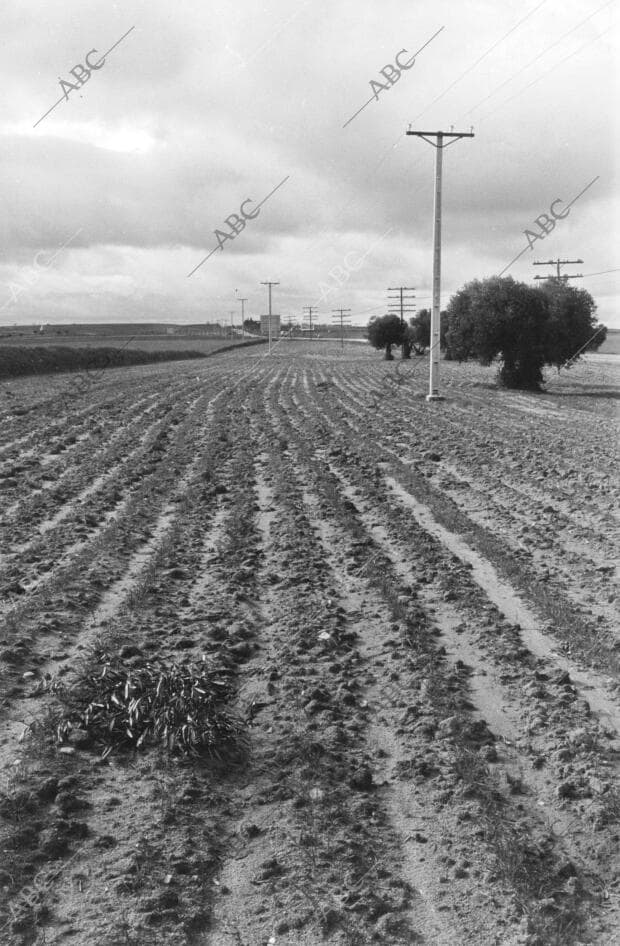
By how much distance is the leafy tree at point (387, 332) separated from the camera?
72000 millimetres

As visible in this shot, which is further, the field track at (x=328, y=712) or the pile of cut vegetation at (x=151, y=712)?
the pile of cut vegetation at (x=151, y=712)

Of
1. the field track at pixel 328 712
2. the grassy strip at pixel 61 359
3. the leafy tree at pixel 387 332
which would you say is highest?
the leafy tree at pixel 387 332

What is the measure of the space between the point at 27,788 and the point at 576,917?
102 inches

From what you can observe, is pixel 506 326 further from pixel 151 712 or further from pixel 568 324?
pixel 151 712

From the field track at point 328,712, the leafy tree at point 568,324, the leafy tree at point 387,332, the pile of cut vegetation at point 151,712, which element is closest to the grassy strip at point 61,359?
the leafy tree at point 387,332

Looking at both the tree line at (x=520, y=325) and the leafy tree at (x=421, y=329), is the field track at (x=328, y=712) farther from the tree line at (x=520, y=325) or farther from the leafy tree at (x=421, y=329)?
the leafy tree at (x=421, y=329)

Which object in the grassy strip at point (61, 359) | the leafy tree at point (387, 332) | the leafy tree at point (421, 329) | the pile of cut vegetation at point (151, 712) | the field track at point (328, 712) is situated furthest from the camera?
the leafy tree at point (387, 332)

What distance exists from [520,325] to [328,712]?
97.2ft

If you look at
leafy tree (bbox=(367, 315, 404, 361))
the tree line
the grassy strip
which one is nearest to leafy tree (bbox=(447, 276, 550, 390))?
the tree line

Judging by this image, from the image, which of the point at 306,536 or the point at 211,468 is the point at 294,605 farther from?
the point at 211,468

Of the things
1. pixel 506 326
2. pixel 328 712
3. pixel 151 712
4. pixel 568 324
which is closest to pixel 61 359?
pixel 506 326

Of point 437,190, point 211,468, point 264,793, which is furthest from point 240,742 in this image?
point 437,190

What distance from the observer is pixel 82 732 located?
451cm

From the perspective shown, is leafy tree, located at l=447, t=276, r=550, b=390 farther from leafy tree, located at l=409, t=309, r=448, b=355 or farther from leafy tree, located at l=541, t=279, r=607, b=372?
leafy tree, located at l=409, t=309, r=448, b=355
